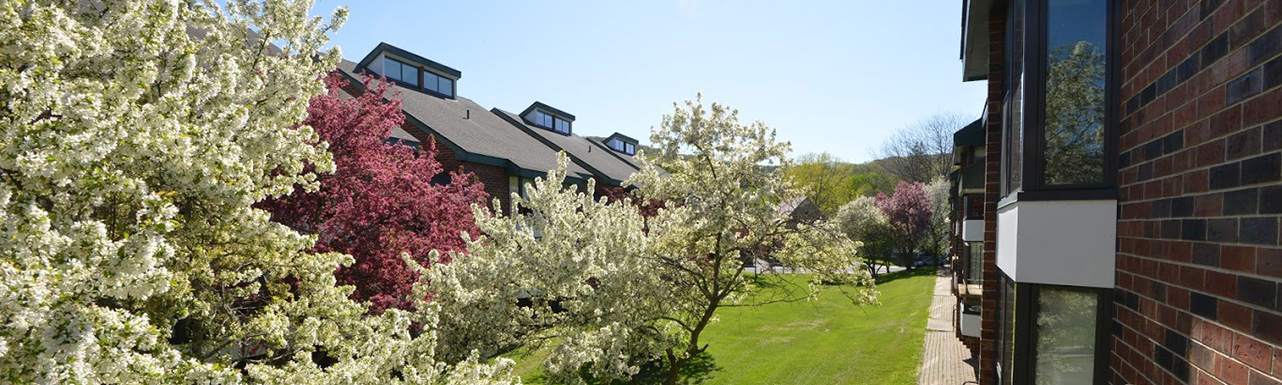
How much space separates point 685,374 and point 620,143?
25.7 meters

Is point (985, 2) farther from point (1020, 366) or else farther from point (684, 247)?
point (684, 247)

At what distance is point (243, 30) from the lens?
4570 millimetres

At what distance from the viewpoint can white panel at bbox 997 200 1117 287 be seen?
308 centimetres

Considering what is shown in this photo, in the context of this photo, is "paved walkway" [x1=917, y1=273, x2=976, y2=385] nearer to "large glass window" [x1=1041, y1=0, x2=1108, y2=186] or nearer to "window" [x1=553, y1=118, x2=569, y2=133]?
"large glass window" [x1=1041, y1=0, x2=1108, y2=186]

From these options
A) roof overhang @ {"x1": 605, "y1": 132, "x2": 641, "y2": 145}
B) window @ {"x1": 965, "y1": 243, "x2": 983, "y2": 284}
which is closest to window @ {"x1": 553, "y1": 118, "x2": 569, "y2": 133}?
roof overhang @ {"x1": 605, "y1": 132, "x2": 641, "y2": 145}

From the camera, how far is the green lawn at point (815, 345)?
13.1m

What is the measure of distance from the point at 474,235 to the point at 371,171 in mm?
3906

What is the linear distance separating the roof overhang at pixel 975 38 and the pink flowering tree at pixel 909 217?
98.4 ft

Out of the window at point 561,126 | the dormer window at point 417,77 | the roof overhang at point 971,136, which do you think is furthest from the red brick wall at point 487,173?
the window at point 561,126

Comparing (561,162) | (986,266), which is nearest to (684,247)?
(561,162)

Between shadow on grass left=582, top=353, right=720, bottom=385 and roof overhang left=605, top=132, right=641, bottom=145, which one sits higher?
roof overhang left=605, top=132, right=641, bottom=145

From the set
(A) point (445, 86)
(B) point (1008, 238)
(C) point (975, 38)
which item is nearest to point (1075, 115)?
Result: (B) point (1008, 238)

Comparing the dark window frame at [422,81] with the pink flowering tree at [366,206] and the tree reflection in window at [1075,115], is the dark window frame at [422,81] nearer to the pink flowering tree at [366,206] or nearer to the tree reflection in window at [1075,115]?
the pink flowering tree at [366,206]

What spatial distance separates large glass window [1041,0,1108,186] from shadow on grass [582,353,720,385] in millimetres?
9983
